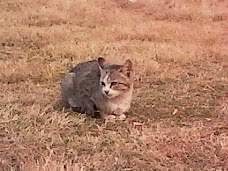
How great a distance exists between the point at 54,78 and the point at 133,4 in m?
6.83

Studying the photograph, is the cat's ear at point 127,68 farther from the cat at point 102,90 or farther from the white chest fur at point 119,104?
the white chest fur at point 119,104

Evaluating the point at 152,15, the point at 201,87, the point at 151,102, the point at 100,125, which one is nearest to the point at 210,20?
the point at 152,15

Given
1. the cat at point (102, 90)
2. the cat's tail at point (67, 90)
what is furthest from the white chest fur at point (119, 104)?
the cat's tail at point (67, 90)

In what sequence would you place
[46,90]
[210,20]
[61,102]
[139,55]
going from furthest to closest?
1. [210,20]
2. [139,55]
3. [46,90]
4. [61,102]

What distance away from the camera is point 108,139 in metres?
5.14

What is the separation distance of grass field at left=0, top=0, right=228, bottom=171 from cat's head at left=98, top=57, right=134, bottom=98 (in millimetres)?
293

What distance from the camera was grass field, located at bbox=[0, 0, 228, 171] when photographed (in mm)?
4754

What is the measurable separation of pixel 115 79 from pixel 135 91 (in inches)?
45.0

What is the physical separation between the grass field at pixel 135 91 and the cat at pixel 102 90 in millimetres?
172

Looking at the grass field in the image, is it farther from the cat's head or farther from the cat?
the cat's head

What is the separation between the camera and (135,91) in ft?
22.5

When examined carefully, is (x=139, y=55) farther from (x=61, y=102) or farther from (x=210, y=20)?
(x=210, y=20)

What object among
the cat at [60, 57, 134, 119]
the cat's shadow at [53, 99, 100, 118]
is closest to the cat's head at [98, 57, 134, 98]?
the cat at [60, 57, 134, 119]

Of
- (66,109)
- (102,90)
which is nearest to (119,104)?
(102,90)
